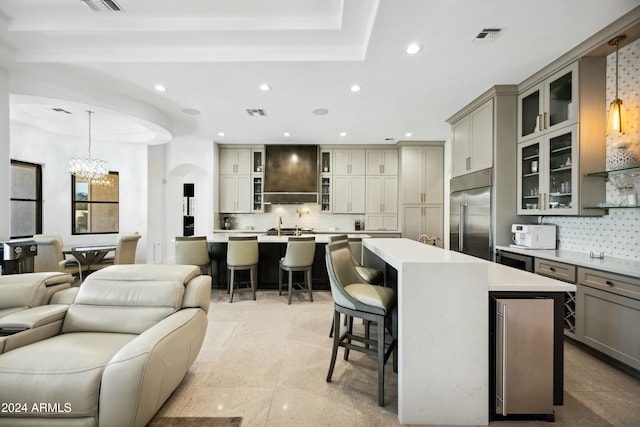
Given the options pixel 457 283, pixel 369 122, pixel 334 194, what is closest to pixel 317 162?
pixel 334 194

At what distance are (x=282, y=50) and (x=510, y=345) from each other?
128 inches

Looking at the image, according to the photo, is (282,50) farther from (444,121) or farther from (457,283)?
(444,121)

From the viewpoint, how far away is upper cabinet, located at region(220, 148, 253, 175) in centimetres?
670

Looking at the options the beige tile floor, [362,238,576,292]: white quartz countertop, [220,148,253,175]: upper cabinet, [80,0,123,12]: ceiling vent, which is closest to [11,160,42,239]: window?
[220,148,253,175]: upper cabinet

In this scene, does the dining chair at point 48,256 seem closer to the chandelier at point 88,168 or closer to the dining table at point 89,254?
the dining table at point 89,254

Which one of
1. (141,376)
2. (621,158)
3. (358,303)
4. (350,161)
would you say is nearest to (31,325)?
(141,376)

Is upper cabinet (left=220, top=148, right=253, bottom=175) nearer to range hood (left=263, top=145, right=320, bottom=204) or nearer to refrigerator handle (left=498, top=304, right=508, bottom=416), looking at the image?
range hood (left=263, top=145, right=320, bottom=204)

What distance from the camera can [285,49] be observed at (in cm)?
290

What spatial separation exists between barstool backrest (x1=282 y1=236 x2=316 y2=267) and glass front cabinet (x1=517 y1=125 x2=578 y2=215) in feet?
9.35

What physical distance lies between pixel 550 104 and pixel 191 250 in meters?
5.00

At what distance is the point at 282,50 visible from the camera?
2.90 meters

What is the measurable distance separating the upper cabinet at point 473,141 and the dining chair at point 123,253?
18.7 feet

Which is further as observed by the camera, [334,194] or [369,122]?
[334,194]

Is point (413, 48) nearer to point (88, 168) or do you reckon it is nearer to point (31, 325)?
point (31, 325)
